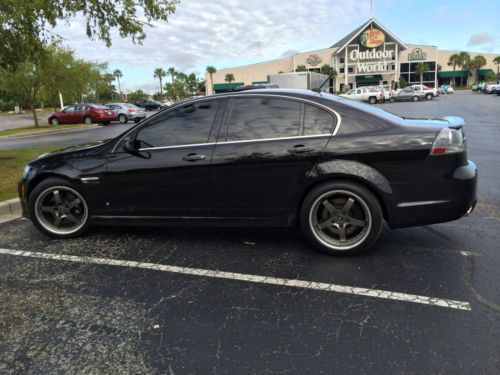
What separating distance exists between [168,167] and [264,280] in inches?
62.4

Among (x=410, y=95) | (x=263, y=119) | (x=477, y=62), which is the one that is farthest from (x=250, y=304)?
(x=477, y=62)

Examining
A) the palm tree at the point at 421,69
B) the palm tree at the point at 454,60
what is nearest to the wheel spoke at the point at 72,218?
the palm tree at the point at 421,69

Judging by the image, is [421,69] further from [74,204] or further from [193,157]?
[74,204]

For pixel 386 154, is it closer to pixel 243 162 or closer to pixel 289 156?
pixel 289 156

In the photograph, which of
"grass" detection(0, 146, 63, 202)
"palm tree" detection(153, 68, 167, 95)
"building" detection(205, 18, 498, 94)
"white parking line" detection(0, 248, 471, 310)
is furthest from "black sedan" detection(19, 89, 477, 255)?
"palm tree" detection(153, 68, 167, 95)

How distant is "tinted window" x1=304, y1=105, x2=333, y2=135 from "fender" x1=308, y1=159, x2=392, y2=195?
0.33 metres

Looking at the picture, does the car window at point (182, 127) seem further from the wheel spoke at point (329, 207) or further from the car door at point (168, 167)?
the wheel spoke at point (329, 207)

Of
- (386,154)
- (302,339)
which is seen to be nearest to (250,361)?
(302,339)

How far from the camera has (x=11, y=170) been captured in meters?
8.88

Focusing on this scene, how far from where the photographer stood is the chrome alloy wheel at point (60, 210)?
188 inches

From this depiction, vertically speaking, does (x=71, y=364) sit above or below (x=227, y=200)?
below

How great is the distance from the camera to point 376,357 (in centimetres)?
254

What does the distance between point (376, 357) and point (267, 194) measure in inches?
77.0

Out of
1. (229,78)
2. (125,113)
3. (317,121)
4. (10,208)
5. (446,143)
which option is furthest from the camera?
(229,78)
